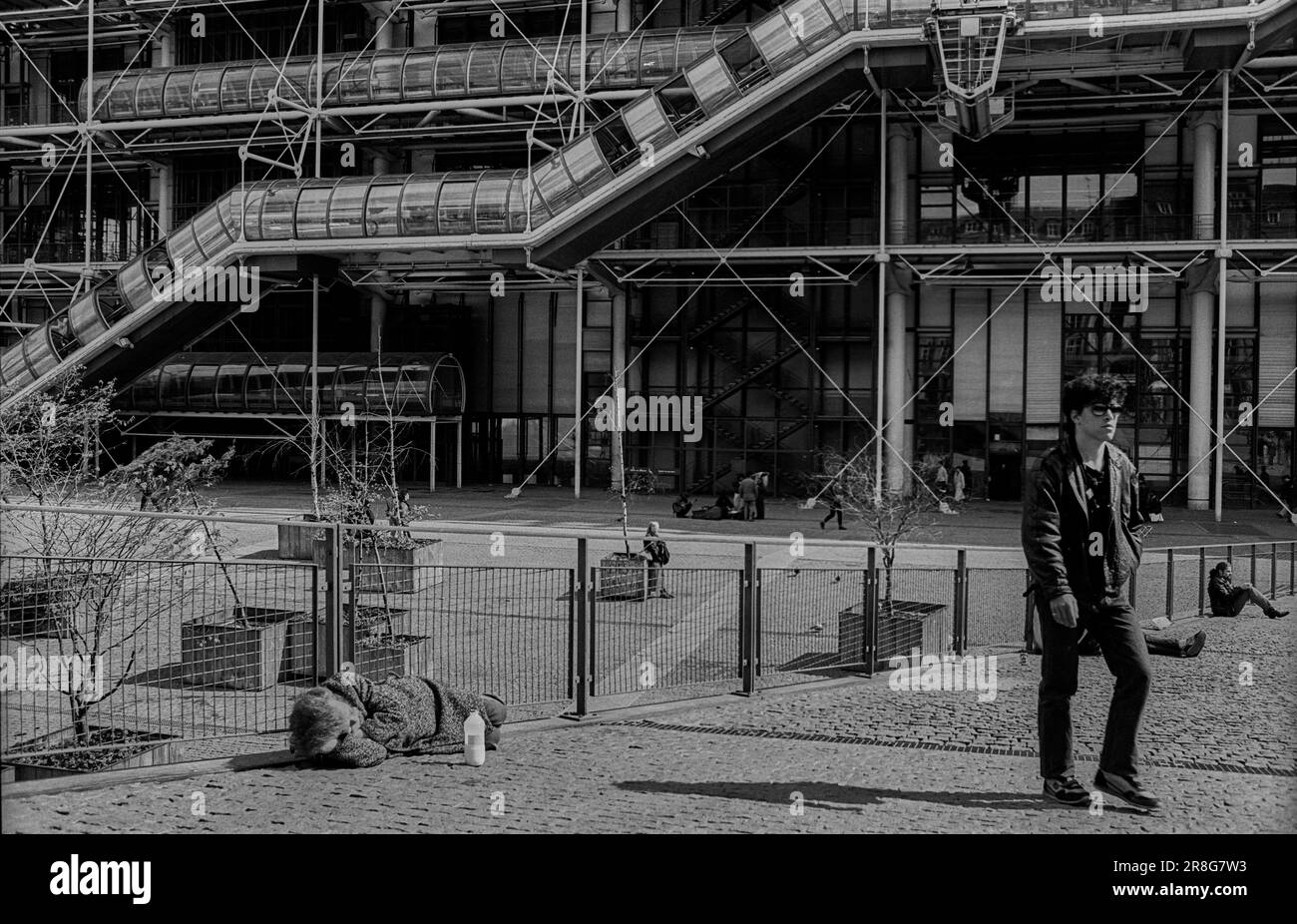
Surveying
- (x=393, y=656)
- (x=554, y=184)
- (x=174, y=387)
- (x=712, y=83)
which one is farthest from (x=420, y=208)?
(x=393, y=656)

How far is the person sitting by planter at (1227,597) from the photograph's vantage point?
1397 cm

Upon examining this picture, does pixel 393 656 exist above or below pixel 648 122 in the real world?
below

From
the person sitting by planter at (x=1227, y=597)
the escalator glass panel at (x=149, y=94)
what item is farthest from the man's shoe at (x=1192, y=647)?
the escalator glass panel at (x=149, y=94)

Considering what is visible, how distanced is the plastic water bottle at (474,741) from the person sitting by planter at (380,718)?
11.2 inches

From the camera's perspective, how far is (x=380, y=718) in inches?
272

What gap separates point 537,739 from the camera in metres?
7.42

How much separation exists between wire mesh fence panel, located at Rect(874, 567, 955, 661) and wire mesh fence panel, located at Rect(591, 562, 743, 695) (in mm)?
1329

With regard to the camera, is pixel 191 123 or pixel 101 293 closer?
pixel 101 293

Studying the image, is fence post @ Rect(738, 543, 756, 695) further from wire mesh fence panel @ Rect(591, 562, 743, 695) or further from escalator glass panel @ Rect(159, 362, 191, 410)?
escalator glass panel @ Rect(159, 362, 191, 410)

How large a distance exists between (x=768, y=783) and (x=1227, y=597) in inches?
378

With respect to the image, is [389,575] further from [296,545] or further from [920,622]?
[296,545]
